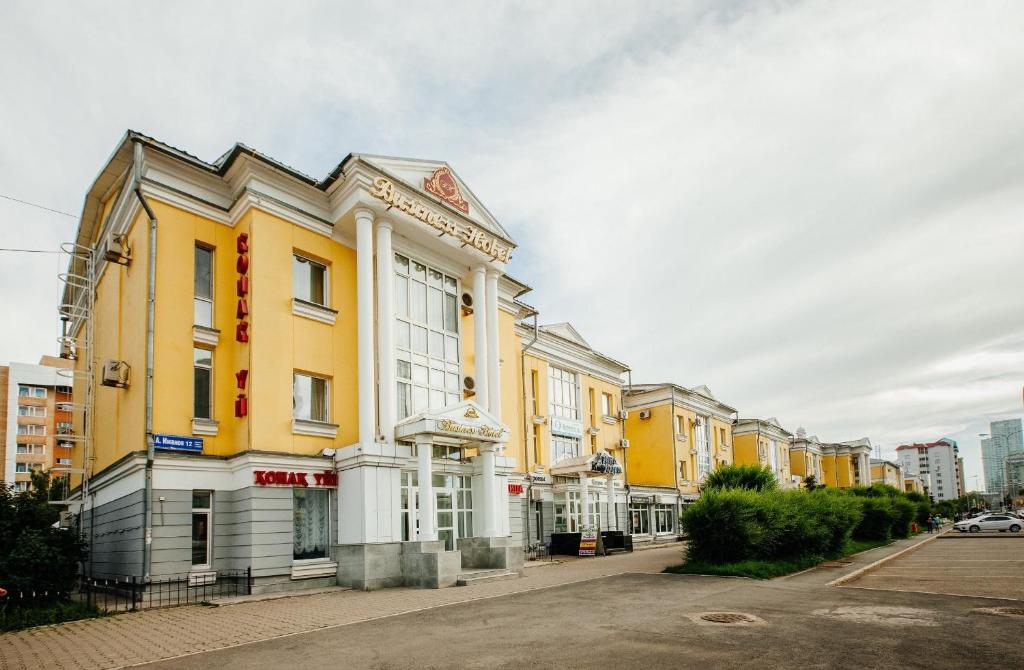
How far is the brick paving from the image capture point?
1045cm

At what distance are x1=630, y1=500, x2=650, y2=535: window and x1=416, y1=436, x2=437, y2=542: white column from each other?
21.4 metres

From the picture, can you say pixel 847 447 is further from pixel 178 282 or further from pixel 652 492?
pixel 178 282

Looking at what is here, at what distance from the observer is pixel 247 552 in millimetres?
17172

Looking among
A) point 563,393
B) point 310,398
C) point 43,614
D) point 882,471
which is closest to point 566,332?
point 563,393

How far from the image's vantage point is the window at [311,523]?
18.5m

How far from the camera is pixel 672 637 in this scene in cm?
1025

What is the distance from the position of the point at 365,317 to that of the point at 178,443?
5.90 m

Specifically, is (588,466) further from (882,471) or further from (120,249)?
(882,471)

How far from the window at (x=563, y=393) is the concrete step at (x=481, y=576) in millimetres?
14358

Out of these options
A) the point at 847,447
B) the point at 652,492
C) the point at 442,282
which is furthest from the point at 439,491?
the point at 847,447

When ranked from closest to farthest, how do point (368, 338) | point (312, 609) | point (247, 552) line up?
point (312, 609) < point (247, 552) < point (368, 338)

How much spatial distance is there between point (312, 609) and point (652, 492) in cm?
2928

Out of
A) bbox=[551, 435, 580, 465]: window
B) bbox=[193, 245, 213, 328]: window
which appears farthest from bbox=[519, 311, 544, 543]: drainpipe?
bbox=[193, 245, 213, 328]: window

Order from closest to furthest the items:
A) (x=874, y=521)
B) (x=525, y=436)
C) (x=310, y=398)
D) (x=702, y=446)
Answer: (x=310, y=398) → (x=525, y=436) → (x=874, y=521) → (x=702, y=446)
